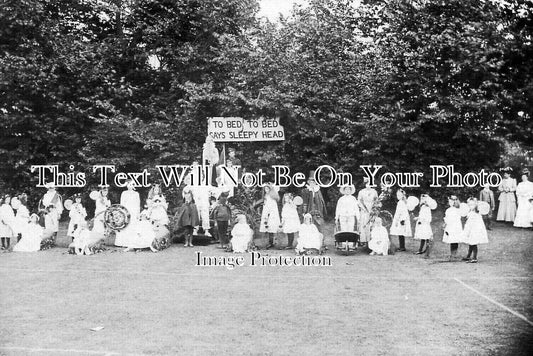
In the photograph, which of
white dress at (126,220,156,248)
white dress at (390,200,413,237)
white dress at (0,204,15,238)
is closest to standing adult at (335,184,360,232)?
white dress at (390,200,413,237)

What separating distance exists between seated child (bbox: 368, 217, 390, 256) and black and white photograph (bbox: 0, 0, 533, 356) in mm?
59

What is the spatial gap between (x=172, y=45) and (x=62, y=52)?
171 inches

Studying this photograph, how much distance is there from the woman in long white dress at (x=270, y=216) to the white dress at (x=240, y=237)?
698mm

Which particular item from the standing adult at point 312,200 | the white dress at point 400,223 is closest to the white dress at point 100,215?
the standing adult at point 312,200

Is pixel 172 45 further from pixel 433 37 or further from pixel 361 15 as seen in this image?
pixel 433 37

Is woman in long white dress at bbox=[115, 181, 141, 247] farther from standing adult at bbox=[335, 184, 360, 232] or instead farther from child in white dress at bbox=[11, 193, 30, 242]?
standing adult at bbox=[335, 184, 360, 232]

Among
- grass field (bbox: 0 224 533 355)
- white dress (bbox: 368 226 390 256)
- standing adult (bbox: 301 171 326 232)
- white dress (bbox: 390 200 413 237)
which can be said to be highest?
standing adult (bbox: 301 171 326 232)

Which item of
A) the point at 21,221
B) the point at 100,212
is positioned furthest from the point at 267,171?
the point at 21,221

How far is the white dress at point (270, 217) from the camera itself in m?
16.4

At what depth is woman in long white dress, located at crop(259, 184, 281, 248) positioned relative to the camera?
53.8 feet

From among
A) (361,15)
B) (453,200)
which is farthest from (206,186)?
(361,15)

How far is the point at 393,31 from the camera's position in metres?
21.0

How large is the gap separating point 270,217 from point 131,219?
4.04 metres

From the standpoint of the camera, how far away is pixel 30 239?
16156mm
